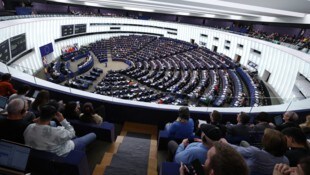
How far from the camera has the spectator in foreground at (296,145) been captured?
2746mm

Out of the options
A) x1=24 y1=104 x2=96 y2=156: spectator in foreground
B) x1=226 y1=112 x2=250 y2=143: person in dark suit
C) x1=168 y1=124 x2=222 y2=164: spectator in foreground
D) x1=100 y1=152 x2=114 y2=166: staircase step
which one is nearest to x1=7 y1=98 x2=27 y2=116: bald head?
x1=24 y1=104 x2=96 y2=156: spectator in foreground

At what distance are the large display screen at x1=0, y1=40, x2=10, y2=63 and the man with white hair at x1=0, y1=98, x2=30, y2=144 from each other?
12441mm

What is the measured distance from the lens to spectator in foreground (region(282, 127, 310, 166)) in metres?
2.75

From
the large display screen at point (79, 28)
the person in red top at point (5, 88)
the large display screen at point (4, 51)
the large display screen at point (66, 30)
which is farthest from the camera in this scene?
the large display screen at point (79, 28)

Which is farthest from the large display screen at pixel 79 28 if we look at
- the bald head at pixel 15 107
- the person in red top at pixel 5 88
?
the bald head at pixel 15 107

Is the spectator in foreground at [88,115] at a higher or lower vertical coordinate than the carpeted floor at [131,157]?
higher

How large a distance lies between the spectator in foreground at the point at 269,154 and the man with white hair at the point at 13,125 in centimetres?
295

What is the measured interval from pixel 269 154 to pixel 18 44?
57.9 feet

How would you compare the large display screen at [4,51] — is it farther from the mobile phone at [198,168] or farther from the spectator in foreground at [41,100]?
the mobile phone at [198,168]

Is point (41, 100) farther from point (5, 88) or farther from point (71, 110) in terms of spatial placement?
point (5, 88)

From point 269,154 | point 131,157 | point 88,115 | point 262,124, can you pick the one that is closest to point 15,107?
point 88,115

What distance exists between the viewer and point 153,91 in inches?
639

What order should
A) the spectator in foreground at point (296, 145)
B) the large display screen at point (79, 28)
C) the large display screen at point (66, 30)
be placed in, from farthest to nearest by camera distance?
the large display screen at point (79, 28) → the large display screen at point (66, 30) → the spectator in foreground at point (296, 145)

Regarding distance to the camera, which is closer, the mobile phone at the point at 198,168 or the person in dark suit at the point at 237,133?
the mobile phone at the point at 198,168
